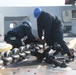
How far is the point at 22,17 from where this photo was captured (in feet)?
64.1

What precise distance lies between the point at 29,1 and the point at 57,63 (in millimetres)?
16491

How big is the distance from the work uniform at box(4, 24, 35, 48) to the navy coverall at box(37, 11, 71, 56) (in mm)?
509

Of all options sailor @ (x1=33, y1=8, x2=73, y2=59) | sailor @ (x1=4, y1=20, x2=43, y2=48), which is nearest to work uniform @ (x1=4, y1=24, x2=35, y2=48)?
sailor @ (x1=4, y1=20, x2=43, y2=48)

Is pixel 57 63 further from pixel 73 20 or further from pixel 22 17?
pixel 73 20

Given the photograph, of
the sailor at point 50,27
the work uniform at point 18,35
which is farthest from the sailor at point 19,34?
the sailor at point 50,27

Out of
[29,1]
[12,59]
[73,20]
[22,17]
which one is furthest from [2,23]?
[12,59]

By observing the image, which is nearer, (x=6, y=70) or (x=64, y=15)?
(x=6, y=70)

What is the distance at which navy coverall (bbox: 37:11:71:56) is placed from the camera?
9.08 meters

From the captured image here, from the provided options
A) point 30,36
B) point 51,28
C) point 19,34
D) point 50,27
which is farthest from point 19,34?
point 50,27

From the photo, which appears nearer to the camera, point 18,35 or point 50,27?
point 50,27

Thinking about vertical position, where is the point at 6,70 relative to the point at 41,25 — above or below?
below

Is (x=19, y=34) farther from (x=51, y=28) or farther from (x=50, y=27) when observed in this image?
(x=50, y=27)

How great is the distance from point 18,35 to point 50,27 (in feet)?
4.59

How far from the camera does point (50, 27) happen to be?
29.9ft
